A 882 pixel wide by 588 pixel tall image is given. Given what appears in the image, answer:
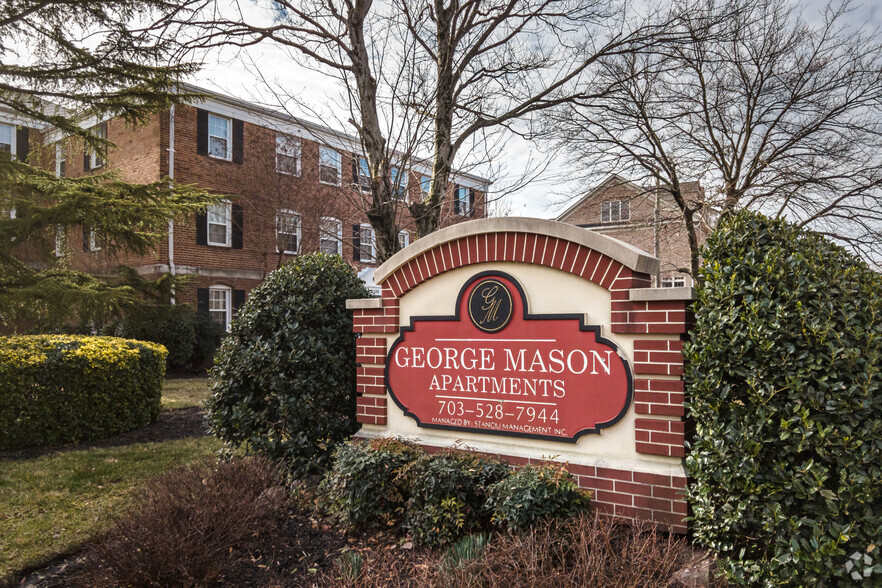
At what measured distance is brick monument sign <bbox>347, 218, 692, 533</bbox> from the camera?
12.3 feet

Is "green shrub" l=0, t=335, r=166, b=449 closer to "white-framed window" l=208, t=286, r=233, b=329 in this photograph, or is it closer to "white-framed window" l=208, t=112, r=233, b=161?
"white-framed window" l=208, t=286, r=233, b=329

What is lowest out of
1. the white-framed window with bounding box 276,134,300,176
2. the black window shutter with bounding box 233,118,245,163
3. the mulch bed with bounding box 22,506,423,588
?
the mulch bed with bounding box 22,506,423,588

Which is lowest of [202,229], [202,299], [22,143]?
[202,299]

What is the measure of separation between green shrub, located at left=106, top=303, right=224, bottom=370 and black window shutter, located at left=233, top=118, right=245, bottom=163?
17.6 feet

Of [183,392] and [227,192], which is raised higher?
[227,192]

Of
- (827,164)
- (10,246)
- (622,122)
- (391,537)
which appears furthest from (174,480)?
(827,164)

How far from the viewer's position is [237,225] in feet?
59.9

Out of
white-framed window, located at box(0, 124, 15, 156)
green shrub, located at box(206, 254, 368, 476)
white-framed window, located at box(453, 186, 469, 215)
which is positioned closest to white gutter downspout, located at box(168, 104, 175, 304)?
white-framed window, located at box(0, 124, 15, 156)

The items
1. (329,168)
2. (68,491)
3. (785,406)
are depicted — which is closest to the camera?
(785,406)

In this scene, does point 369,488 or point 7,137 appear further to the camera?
point 7,137

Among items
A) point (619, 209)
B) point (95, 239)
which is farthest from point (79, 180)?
point (619, 209)

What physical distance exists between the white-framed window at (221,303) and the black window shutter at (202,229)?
1.55 metres

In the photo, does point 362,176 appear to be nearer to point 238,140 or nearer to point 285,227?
point 285,227

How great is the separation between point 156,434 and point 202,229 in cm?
1073
